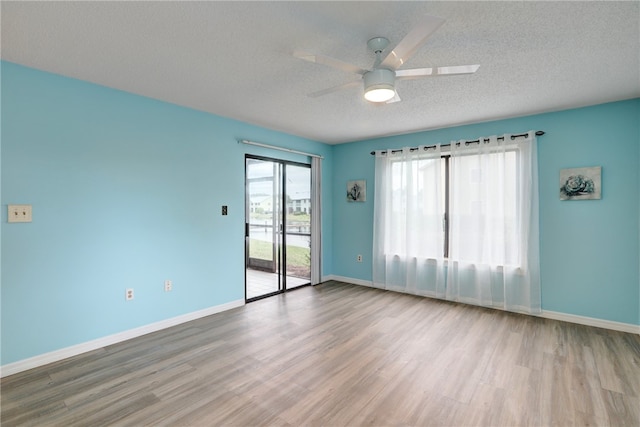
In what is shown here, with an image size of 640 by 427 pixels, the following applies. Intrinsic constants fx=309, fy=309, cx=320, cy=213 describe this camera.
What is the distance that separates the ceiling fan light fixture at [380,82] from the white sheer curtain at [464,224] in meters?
2.59

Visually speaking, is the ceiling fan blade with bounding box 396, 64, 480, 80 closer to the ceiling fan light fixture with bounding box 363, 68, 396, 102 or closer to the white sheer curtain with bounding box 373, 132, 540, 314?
the ceiling fan light fixture with bounding box 363, 68, 396, 102

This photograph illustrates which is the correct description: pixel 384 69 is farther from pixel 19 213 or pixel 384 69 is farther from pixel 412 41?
pixel 19 213

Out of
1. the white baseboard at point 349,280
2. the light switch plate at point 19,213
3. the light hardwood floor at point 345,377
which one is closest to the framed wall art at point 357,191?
the white baseboard at point 349,280

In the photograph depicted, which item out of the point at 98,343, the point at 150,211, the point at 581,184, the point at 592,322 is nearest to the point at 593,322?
the point at 592,322

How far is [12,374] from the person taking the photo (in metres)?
2.45

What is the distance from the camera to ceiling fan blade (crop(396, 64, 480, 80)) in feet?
6.50

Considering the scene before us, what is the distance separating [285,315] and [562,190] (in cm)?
363

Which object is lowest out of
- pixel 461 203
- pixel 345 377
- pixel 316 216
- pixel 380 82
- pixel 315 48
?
pixel 345 377

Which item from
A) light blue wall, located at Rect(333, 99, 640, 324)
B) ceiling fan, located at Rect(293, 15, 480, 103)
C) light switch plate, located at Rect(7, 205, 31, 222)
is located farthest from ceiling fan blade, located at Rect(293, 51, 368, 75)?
light blue wall, located at Rect(333, 99, 640, 324)

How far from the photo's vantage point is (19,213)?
2.49m

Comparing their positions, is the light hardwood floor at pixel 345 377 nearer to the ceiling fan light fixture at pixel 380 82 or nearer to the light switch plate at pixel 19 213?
the light switch plate at pixel 19 213

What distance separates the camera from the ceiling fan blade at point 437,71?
198cm

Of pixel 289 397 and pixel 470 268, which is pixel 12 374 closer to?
pixel 289 397

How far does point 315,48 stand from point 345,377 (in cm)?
252
